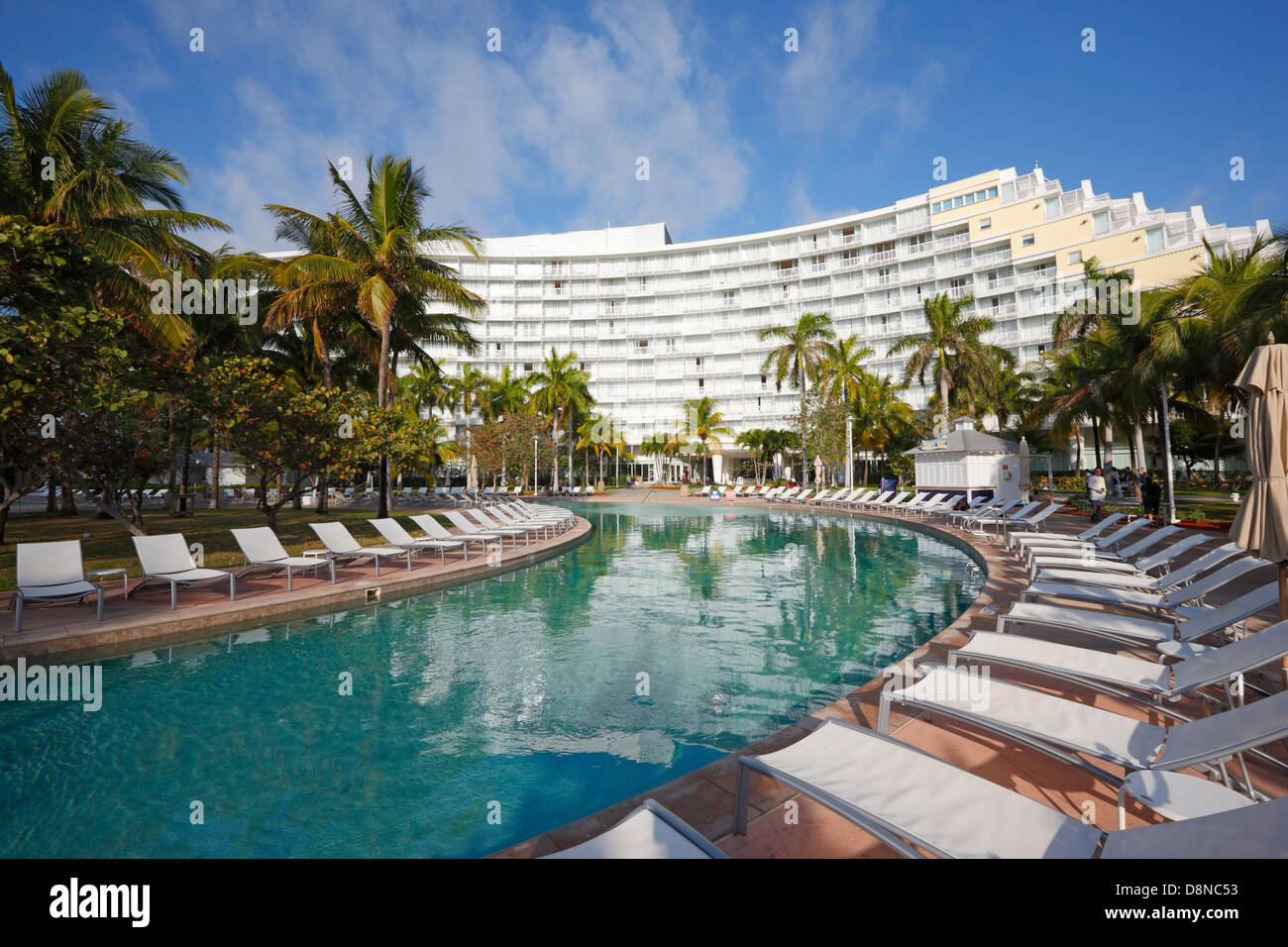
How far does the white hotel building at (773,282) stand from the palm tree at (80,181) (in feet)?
137

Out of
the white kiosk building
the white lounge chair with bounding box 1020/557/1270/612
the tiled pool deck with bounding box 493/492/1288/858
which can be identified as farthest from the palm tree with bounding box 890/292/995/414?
the tiled pool deck with bounding box 493/492/1288/858

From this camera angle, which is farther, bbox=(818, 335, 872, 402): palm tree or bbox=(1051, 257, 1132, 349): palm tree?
bbox=(818, 335, 872, 402): palm tree

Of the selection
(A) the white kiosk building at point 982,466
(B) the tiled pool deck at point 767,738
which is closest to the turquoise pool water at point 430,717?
(B) the tiled pool deck at point 767,738

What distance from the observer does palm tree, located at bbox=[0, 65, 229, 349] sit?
11555mm

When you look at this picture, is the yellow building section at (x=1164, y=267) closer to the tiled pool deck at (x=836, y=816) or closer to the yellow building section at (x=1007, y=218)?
the yellow building section at (x=1007, y=218)

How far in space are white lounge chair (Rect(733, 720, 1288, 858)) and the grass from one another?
10.5m

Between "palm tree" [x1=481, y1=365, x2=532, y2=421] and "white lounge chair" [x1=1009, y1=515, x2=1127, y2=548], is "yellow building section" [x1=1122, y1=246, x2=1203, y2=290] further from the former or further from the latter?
"palm tree" [x1=481, y1=365, x2=532, y2=421]

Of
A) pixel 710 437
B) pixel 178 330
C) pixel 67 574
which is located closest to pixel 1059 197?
pixel 710 437

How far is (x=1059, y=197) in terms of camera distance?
47.8m
